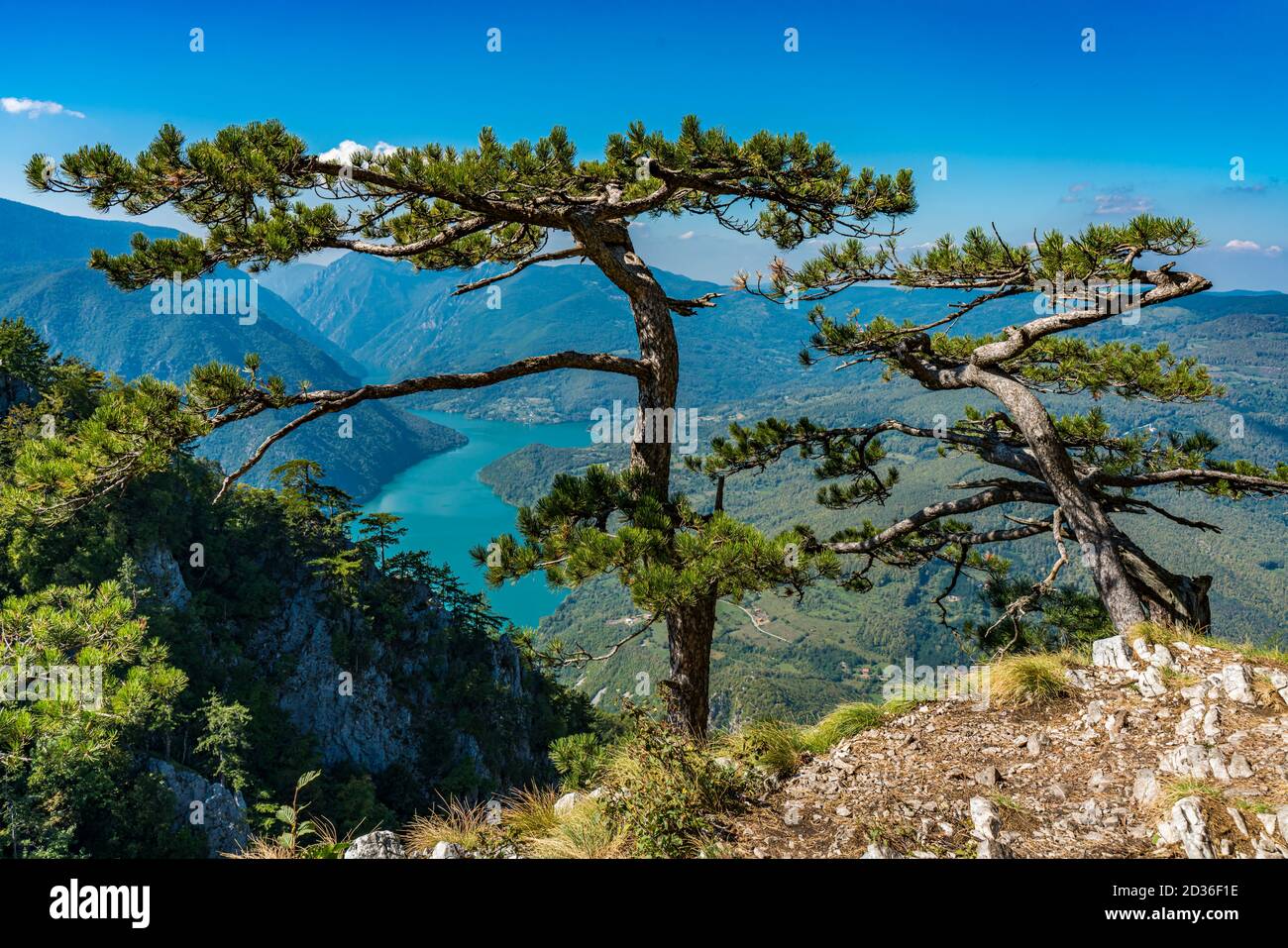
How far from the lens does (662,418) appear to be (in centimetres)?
566

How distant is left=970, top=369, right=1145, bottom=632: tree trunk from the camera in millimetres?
5715

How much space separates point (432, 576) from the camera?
44.2 meters

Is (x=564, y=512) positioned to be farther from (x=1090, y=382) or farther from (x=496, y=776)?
(x=496, y=776)

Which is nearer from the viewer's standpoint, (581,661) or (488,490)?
(581,661)

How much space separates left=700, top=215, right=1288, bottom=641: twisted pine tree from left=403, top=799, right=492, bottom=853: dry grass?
10.3ft

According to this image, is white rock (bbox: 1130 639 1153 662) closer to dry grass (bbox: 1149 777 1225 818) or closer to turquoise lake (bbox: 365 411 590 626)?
dry grass (bbox: 1149 777 1225 818)

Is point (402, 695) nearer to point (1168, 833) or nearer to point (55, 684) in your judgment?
point (55, 684)

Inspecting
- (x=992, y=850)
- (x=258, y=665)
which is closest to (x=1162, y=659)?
(x=992, y=850)

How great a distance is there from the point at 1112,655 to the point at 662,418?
395cm

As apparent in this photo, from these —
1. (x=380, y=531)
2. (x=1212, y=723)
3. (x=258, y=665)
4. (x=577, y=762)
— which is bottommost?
(x=258, y=665)

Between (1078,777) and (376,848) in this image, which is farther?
(1078,777)

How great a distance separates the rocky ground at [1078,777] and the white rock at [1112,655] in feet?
0.06

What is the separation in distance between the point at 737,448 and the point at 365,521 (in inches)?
1371
